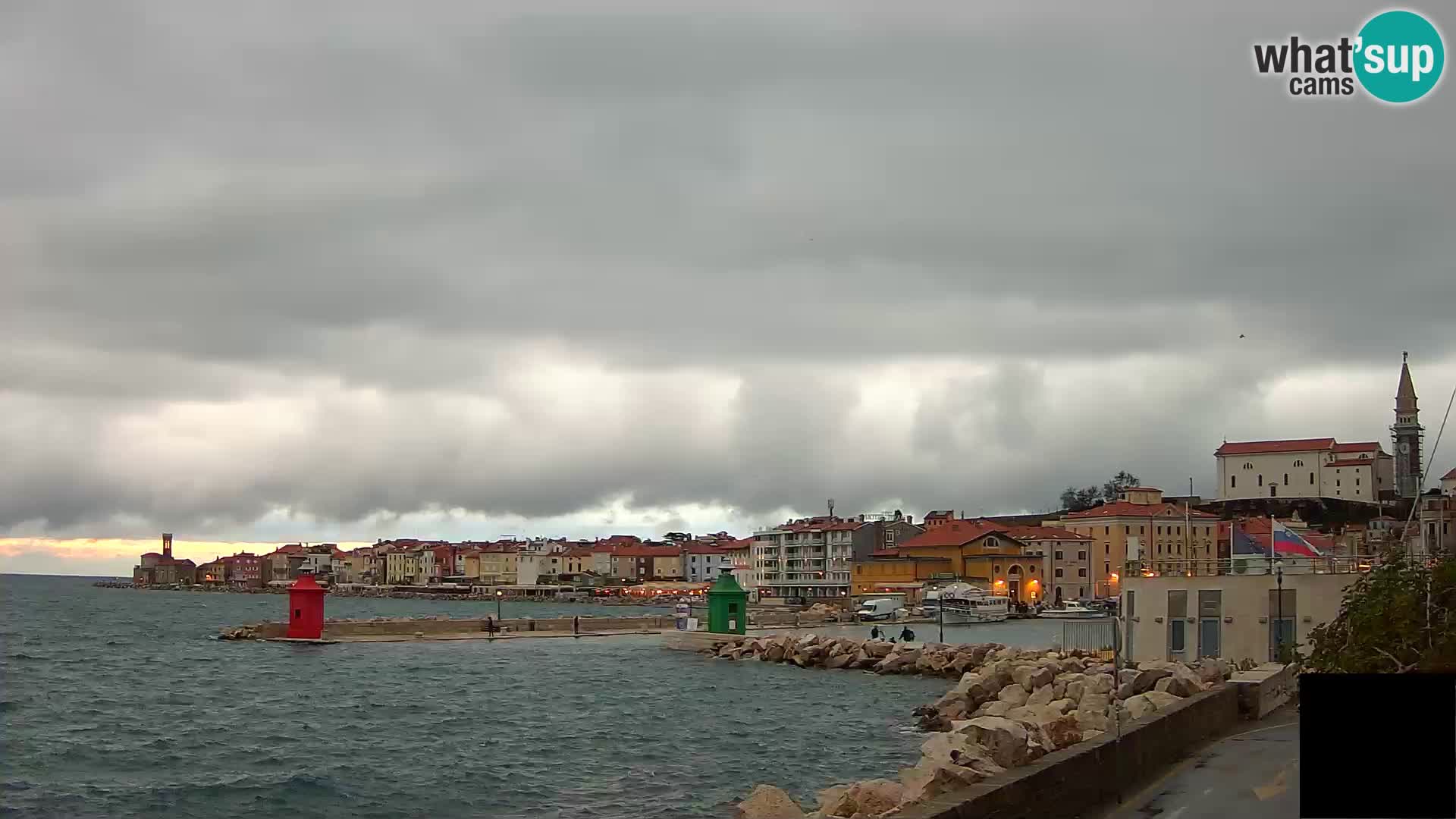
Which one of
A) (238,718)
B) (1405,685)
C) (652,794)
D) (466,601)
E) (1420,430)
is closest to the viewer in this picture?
(1405,685)

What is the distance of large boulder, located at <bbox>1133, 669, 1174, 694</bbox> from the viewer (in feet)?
87.8

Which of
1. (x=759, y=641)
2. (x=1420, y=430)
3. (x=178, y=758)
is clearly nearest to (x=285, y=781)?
(x=178, y=758)

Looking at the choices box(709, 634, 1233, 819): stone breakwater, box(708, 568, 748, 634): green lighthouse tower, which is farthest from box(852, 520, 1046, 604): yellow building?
box(709, 634, 1233, 819): stone breakwater

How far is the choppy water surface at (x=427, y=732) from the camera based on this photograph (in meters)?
23.9

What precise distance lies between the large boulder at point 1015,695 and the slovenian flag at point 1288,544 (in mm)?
8971

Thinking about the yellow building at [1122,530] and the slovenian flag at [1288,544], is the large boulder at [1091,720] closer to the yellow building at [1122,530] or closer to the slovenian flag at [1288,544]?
→ the slovenian flag at [1288,544]

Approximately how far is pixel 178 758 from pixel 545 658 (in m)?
31.5

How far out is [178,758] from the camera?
92.6ft

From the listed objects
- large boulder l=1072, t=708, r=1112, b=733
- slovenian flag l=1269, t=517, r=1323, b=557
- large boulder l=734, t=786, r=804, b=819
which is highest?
slovenian flag l=1269, t=517, r=1323, b=557

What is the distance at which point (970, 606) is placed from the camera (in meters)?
104

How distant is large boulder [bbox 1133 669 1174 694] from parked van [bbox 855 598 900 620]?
247 feet

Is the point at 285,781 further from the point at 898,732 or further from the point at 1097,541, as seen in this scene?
the point at 1097,541

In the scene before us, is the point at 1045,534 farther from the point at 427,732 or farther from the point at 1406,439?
the point at 427,732

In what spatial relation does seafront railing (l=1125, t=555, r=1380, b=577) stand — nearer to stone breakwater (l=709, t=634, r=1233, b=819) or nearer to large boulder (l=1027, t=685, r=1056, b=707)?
stone breakwater (l=709, t=634, r=1233, b=819)
